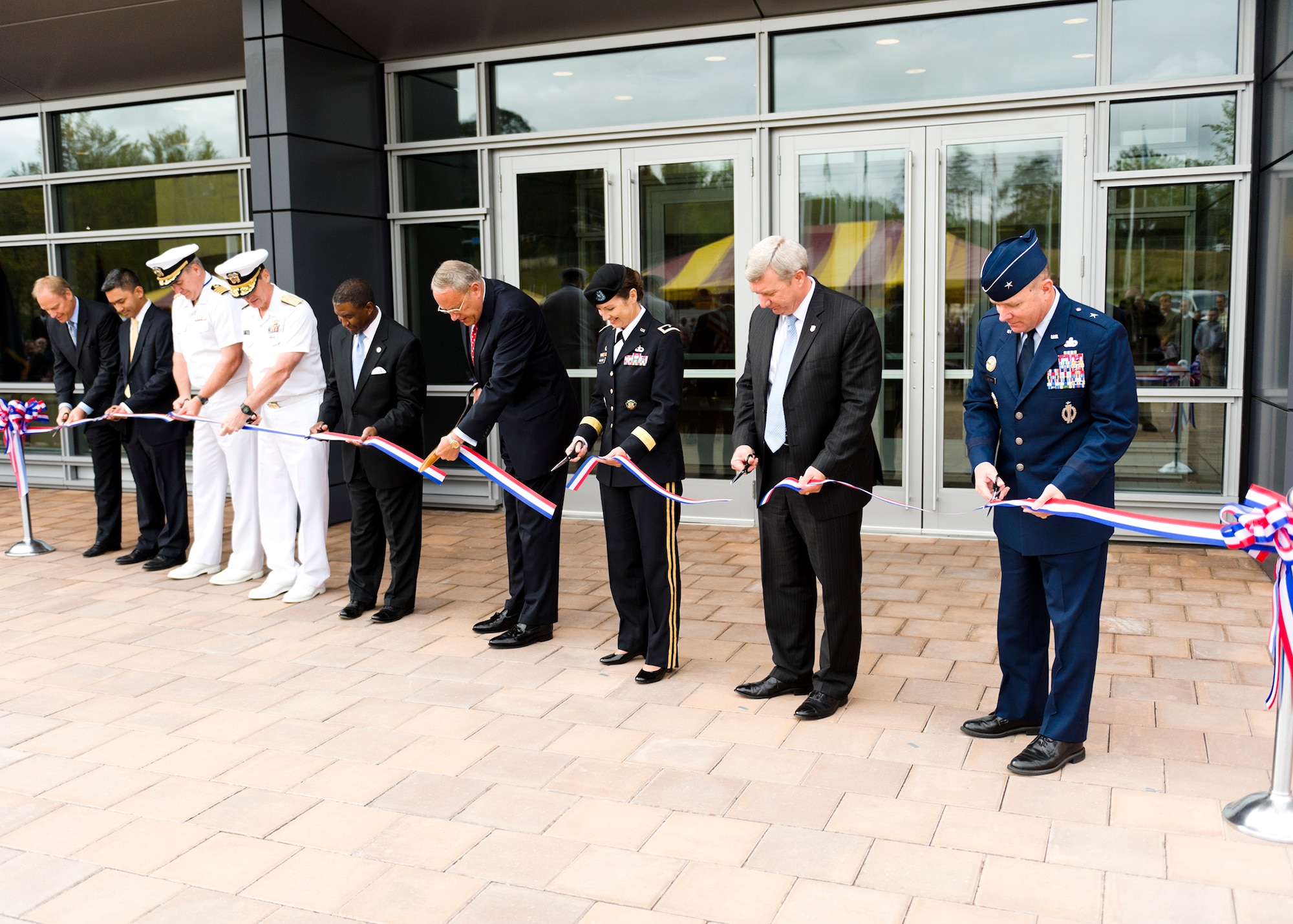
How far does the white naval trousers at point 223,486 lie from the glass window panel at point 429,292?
2437 millimetres

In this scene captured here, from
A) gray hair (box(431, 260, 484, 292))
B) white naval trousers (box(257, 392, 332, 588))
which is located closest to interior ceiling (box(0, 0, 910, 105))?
white naval trousers (box(257, 392, 332, 588))

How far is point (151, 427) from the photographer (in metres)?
7.01

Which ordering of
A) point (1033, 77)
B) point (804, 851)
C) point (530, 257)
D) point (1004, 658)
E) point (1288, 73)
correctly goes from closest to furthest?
point (804, 851), point (1004, 658), point (1288, 73), point (1033, 77), point (530, 257)

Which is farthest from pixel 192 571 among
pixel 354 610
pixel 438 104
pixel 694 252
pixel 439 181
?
pixel 438 104

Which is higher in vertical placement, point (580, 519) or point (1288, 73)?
point (1288, 73)

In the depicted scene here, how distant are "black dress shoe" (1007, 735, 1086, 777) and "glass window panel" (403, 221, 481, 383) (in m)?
5.97

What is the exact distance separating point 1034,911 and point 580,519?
601cm

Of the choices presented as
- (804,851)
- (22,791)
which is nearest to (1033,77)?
(804,851)

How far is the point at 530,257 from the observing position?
28.1ft

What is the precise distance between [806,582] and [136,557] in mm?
4853

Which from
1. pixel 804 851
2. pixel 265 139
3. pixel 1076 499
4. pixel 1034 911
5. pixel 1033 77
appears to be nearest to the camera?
pixel 1034 911

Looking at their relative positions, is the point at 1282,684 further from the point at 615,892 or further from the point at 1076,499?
the point at 615,892

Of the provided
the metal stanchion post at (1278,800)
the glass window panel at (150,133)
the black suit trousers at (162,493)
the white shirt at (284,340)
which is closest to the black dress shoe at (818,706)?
the metal stanchion post at (1278,800)

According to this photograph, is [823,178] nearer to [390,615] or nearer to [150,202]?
[390,615]
